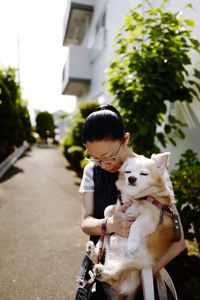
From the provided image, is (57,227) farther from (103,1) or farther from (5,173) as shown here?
(103,1)

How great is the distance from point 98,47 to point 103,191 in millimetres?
12076

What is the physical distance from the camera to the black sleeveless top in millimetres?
2104

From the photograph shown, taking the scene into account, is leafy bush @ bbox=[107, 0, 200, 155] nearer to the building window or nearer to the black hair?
the black hair

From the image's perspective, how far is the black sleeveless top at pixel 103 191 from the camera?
210 centimetres

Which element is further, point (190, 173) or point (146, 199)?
point (190, 173)

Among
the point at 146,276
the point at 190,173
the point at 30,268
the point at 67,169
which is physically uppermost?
the point at 146,276

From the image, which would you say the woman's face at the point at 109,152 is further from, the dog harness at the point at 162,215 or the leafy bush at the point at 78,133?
the leafy bush at the point at 78,133

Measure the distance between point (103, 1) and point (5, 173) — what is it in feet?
26.7

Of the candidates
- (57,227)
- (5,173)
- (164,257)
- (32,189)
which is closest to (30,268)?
(57,227)

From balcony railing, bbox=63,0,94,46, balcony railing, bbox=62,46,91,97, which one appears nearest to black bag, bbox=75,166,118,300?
balcony railing, bbox=62,46,91,97

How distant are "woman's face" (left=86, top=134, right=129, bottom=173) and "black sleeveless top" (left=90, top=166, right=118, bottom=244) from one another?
114mm

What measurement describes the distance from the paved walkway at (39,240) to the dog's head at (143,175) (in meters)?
2.26

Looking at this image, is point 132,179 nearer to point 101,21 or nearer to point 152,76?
point 152,76

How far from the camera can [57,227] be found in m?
5.74
